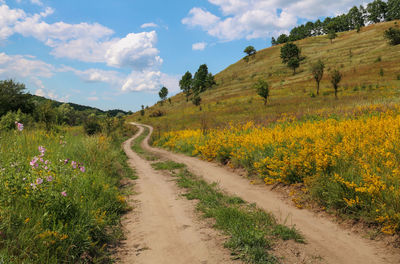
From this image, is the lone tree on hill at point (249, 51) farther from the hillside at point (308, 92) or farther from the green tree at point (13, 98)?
the green tree at point (13, 98)

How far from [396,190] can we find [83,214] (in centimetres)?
540

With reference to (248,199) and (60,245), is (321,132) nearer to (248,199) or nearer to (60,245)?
(248,199)

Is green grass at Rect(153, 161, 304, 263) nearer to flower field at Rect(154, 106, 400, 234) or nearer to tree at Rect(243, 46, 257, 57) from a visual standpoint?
flower field at Rect(154, 106, 400, 234)

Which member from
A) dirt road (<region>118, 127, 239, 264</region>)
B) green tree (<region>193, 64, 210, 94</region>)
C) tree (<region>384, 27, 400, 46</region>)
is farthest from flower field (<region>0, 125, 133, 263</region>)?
green tree (<region>193, 64, 210, 94</region>)

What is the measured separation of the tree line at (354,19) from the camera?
105688mm

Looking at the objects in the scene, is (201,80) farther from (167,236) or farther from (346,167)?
(167,236)

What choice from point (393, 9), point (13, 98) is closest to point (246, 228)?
point (13, 98)

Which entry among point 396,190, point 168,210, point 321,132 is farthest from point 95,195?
point 321,132

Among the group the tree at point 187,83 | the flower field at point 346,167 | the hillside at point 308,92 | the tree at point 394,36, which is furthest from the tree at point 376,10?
the flower field at point 346,167

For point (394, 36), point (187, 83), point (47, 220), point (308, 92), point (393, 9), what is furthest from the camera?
point (393, 9)

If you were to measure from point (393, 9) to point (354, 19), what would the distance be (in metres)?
18.4

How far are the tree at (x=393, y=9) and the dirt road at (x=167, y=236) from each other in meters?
144

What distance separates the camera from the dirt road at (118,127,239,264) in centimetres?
334

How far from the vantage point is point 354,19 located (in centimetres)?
12025
